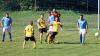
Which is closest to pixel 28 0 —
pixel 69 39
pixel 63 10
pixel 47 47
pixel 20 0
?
pixel 20 0

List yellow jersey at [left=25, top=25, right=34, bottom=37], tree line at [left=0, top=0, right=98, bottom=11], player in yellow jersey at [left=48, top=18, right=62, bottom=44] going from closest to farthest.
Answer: yellow jersey at [left=25, top=25, right=34, bottom=37], player in yellow jersey at [left=48, top=18, right=62, bottom=44], tree line at [left=0, top=0, right=98, bottom=11]

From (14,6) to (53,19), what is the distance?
3309 centimetres

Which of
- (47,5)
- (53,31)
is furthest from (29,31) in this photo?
(47,5)

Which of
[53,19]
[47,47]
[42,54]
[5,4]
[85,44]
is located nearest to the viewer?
[42,54]

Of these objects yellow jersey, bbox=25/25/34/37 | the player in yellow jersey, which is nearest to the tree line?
the player in yellow jersey

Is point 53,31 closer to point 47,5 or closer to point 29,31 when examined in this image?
point 29,31

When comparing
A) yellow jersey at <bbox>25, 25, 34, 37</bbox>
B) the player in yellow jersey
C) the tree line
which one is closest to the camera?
yellow jersey at <bbox>25, 25, 34, 37</bbox>

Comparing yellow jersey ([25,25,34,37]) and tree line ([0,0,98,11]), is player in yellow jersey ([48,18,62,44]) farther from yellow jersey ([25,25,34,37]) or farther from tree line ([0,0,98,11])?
tree line ([0,0,98,11])

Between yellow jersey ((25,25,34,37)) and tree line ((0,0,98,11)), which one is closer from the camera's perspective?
yellow jersey ((25,25,34,37))

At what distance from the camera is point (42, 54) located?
82.7ft

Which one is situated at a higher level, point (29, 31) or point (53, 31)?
point (29, 31)

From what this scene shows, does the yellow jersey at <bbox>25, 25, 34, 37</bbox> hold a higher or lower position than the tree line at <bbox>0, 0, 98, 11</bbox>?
lower

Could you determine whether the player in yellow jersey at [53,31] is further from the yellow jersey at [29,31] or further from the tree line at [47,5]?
the tree line at [47,5]

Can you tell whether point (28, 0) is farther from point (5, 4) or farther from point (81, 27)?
point (81, 27)
